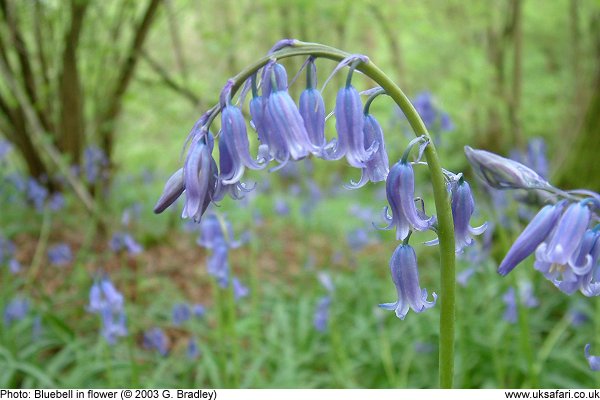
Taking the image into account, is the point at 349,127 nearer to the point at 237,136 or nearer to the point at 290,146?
the point at 290,146

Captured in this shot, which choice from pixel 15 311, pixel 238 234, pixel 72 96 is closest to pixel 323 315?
pixel 15 311

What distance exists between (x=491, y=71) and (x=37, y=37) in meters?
5.84

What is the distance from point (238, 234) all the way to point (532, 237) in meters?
5.54

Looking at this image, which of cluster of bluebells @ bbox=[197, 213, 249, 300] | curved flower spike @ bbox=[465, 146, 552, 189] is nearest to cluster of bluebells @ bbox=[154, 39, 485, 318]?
curved flower spike @ bbox=[465, 146, 552, 189]

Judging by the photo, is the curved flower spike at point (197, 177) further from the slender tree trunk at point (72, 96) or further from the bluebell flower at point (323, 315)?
the slender tree trunk at point (72, 96)

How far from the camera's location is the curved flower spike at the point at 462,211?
1.40 m

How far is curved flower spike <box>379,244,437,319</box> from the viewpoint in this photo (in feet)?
4.69

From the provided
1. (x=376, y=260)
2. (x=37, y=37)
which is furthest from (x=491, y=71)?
(x=37, y=37)

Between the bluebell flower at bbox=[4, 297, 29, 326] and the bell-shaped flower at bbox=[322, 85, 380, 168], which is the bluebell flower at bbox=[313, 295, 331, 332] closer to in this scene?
the bluebell flower at bbox=[4, 297, 29, 326]

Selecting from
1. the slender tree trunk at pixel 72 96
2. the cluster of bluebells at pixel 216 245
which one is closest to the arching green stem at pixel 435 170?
the cluster of bluebells at pixel 216 245

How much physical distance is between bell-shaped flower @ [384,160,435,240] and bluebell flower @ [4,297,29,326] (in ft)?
11.2

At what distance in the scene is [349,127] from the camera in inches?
53.3

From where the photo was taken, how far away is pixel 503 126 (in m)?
12.8
